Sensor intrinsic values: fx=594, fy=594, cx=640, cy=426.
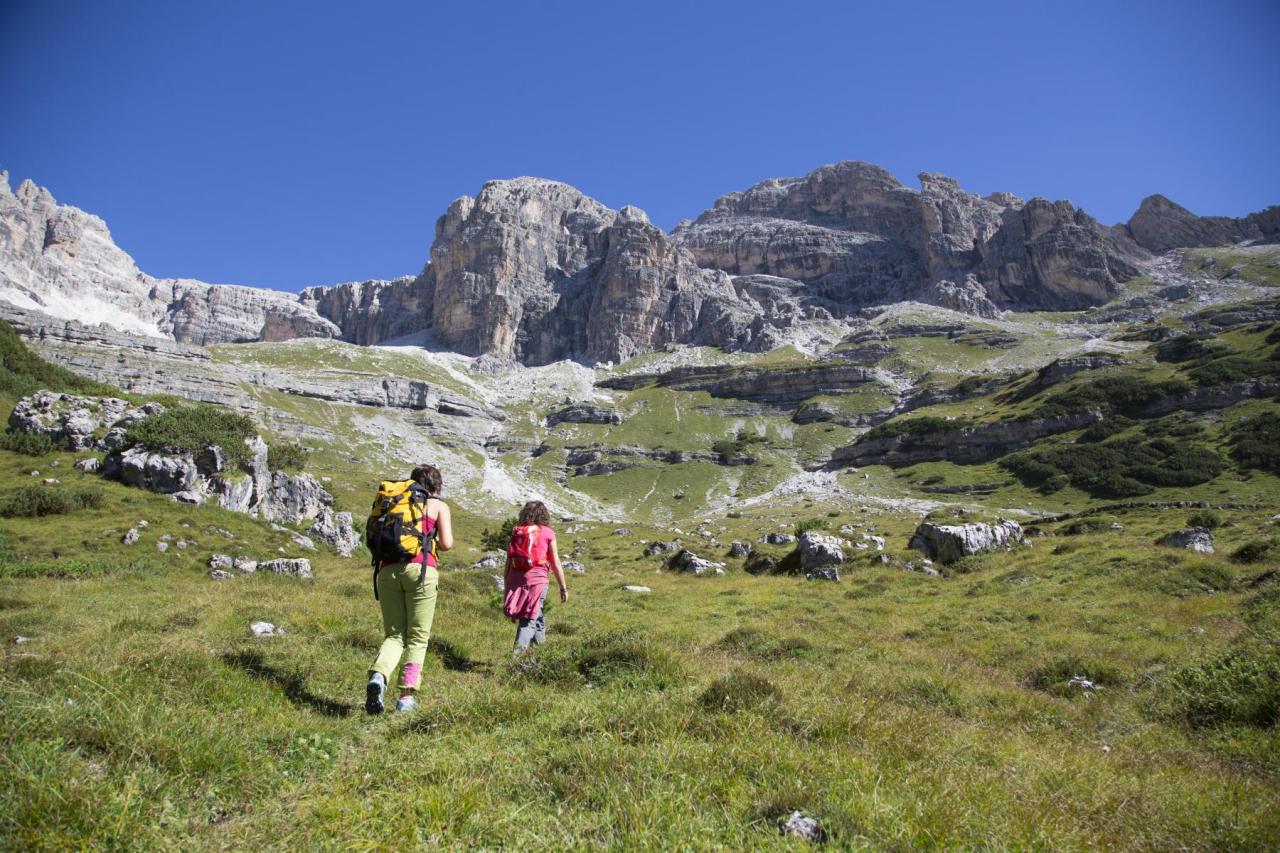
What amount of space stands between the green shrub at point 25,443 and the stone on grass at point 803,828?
122 feet

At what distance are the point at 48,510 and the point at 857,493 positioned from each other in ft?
341

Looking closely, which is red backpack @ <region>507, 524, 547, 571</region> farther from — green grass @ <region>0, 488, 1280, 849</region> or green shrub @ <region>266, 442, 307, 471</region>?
green shrub @ <region>266, 442, 307, 471</region>

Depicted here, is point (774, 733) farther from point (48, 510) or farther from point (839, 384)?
point (839, 384)

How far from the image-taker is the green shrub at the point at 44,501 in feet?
69.3

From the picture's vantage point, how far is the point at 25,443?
89.0 ft

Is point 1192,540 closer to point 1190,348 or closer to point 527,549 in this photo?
point 527,549

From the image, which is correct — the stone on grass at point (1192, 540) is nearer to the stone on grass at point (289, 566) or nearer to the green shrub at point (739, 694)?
the green shrub at point (739, 694)

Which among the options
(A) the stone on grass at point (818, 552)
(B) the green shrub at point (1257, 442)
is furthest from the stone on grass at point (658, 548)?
(B) the green shrub at point (1257, 442)

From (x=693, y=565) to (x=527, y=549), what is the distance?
18744mm

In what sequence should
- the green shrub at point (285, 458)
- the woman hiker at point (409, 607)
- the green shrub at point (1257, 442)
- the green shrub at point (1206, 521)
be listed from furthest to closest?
the green shrub at point (1257, 442), the green shrub at point (285, 458), the green shrub at point (1206, 521), the woman hiker at point (409, 607)

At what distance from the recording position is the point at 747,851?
10.6ft

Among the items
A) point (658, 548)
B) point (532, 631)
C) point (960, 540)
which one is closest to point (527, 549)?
point (532, 631)

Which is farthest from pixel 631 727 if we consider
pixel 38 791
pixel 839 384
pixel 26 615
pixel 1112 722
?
pixel 839 384

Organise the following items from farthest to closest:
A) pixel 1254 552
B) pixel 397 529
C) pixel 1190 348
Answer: pixel 1190 348 → pixel 1254 552 → pixel 397 529
